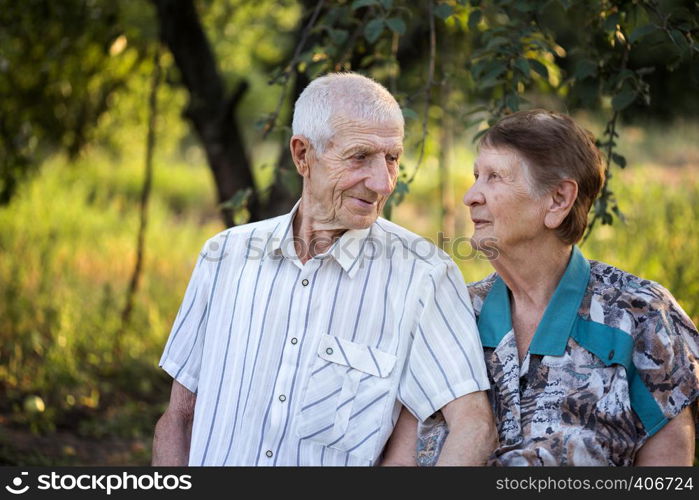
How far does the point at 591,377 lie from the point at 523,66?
1.10 meters

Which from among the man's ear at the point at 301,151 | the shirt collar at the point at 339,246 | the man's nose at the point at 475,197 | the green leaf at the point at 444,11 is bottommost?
the shirt collar at the point at 339,246

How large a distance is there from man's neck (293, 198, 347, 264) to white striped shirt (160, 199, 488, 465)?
4cm

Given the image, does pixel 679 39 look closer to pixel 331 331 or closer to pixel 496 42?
pixel 496 42

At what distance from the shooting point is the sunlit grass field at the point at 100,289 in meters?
4.68

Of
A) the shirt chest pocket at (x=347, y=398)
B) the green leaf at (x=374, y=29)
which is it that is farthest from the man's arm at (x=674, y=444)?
the green leaf at (x=374, y=29)

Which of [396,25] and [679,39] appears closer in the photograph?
[679,39]

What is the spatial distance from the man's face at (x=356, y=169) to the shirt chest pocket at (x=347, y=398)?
365 mm

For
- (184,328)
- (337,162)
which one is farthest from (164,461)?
(337,162)

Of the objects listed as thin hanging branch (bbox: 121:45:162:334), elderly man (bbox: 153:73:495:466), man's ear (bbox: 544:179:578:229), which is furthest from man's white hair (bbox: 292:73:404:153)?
thin hanging branch (bbox: 121:45:162:334)

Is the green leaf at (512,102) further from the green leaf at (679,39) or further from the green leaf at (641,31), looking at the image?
the green leaf at (679,39)

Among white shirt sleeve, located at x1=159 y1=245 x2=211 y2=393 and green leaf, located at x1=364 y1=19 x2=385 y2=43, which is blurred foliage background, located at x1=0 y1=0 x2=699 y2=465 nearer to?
green leaf, located at x1=364 y1=19 x2=385 y2=43

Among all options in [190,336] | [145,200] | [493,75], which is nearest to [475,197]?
[493,75]

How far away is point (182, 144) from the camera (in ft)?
63.5

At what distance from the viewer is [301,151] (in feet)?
8.18
